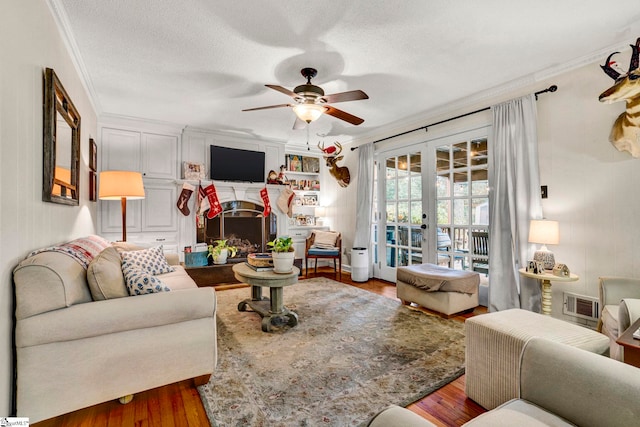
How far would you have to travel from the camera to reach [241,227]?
523 centimetres

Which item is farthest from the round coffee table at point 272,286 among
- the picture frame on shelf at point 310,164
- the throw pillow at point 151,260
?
the picture frame on shelf at point 310,164

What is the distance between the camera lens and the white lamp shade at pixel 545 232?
102 inches

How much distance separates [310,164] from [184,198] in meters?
2.70

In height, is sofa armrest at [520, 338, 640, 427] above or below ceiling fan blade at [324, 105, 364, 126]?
below

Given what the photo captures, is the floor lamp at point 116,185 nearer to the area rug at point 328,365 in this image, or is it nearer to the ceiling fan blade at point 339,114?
the area rug at point 328,365

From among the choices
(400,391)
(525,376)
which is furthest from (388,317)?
(525,376)

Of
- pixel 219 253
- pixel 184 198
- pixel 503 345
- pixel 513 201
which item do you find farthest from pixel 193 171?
pixel 503 345

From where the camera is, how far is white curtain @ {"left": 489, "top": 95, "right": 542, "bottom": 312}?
9.63ft

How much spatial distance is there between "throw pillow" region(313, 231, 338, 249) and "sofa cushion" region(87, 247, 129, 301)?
389cm

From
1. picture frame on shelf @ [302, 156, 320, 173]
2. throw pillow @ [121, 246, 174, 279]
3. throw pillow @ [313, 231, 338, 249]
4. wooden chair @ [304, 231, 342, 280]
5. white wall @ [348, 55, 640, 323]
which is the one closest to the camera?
white wall @ [348, 55, 640, 323]

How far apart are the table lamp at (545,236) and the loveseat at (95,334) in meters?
2.77

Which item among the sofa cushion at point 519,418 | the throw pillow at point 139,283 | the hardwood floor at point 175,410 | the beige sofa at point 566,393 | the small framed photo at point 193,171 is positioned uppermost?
the small framed photo at point 193,171

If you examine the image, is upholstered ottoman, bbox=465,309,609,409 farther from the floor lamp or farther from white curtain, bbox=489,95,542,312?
the floor lamp

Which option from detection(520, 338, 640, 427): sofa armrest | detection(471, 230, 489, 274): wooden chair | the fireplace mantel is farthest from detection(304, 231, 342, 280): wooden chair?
detection(520, 338, 640, 427): sofa armrest
